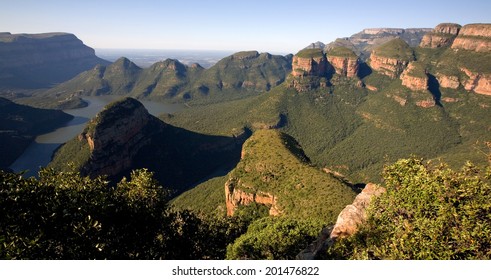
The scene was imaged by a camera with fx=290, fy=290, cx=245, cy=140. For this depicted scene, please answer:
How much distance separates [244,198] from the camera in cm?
7225

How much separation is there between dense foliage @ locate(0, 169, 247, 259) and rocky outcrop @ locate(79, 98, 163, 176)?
297 feet

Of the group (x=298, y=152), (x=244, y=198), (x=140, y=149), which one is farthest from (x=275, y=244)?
(x=140, y=149)

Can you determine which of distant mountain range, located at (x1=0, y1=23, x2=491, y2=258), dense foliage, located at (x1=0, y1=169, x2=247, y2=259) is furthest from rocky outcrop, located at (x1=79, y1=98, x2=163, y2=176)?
dense foliage, located at (x1=0, y1=169, x2=247, y2=259)

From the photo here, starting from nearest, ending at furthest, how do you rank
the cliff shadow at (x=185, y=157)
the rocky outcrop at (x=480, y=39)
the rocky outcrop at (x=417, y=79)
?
1. the cliff shadow at (x=185, y=157)
2. the rocky outcrop at (x=480, y=39)
3. the rocky outcrop at (x=417, y=79)

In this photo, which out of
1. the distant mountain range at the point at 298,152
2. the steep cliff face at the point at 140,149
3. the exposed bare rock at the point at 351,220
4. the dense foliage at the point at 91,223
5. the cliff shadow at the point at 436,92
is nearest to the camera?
the dense foliage at the point at 91,223

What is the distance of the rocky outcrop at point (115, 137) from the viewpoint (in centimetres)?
11725

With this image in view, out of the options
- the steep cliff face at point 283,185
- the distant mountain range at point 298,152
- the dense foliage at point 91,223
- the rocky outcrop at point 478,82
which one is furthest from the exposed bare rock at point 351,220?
the rocky outcrop at point 478,82

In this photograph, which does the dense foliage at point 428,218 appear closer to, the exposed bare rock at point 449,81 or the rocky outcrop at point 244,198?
the rocky outcrop at point 244,198

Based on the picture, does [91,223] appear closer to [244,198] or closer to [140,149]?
[244,198]

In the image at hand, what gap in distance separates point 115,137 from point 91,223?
10753 cm

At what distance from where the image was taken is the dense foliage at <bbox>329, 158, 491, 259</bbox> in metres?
18.4

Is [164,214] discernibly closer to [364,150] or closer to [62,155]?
[62,155]

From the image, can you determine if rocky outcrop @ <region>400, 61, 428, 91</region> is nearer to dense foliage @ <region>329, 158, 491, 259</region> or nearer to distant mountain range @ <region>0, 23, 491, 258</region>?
distant mountain range @ <region>0, 23, 491, 258</region>

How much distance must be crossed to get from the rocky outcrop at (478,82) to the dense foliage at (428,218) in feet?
640
